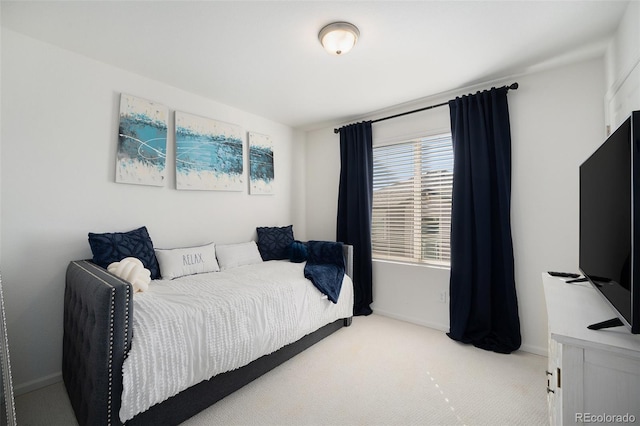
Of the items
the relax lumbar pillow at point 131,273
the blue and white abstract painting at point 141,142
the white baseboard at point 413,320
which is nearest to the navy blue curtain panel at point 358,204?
the white baseboard at point 413,320

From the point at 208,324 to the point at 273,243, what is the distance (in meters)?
1.75

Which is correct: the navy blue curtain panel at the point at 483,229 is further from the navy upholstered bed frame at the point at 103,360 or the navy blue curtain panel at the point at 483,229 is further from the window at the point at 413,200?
the navy upholstered bed frame at the point at 103,360

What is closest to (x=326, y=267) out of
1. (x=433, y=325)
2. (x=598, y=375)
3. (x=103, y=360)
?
(x=433, y=325)

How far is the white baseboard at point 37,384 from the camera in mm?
1923

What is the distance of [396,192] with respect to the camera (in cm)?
338

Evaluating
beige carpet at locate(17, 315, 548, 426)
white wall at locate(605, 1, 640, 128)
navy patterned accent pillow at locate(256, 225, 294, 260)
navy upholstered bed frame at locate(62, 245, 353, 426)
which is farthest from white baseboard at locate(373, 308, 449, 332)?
white wall at locate(605, 1, 640, 128)

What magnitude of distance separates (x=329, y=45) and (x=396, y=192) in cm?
190

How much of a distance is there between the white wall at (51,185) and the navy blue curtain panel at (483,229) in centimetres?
296

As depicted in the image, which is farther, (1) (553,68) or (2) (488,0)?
(1) (553,68)

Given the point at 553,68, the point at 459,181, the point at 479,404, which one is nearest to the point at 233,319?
the point at 479,404

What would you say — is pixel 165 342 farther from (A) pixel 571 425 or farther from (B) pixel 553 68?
(B) pixel 553 68

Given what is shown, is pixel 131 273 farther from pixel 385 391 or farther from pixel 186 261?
pixel 385 391

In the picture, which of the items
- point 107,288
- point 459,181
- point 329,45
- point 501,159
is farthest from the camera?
point 459,181

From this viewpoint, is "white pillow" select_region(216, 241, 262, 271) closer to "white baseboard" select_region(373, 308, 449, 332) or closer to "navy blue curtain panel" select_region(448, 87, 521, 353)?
"white baseboard" select_region(373, 308, 449, 332)
